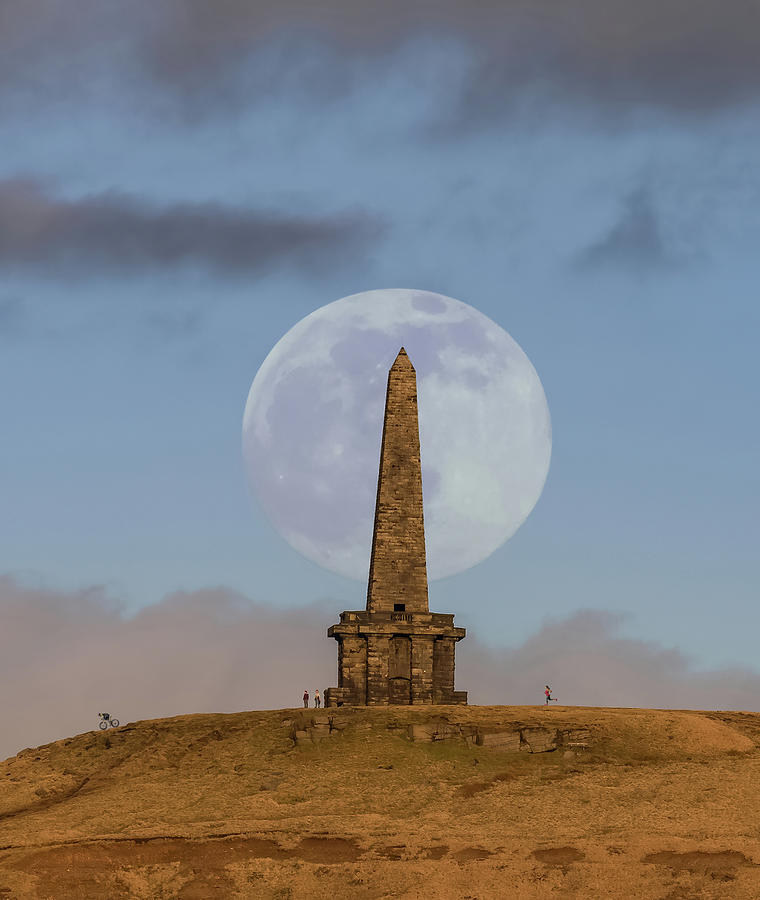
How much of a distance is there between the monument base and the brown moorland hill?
550 cm

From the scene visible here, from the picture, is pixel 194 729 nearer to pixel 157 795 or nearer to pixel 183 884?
pixel 157 795

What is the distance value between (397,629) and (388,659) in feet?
4.38

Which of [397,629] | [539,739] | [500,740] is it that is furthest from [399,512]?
[539,739]

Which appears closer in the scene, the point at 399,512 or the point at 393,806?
the point at 393,806

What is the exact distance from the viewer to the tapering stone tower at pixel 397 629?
187ft

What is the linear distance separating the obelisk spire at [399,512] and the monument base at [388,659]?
679 millimetres

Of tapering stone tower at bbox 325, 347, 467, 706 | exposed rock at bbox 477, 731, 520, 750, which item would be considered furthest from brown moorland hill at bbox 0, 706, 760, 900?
tapering stone tower at bbox 325, 347, 467, 706

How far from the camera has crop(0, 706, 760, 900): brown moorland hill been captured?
3762 centimetres

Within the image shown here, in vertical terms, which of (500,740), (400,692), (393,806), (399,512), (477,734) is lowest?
(393,806)

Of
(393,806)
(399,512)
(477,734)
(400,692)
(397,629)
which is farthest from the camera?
(399,512)

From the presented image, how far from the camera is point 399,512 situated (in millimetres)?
58281

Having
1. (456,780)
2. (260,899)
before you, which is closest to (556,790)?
(456,780)

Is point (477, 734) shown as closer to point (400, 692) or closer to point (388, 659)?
point (400, 692)

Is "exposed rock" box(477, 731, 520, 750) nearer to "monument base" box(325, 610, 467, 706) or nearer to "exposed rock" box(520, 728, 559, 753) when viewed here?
"exposed rock" box(520, 728, 559, 753)
